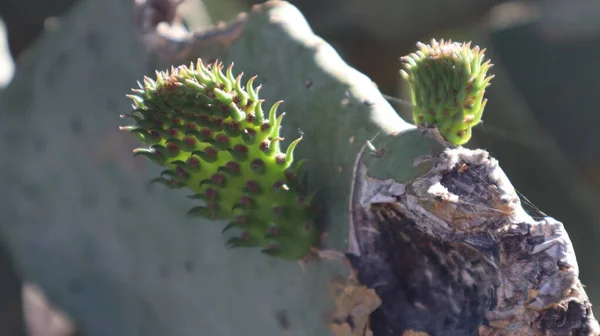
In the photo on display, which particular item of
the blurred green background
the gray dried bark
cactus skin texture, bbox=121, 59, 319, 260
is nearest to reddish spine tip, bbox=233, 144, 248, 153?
cactus skin texture, bbox=121, 59, 319, 260

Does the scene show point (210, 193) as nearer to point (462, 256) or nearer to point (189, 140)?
point (189, 140)

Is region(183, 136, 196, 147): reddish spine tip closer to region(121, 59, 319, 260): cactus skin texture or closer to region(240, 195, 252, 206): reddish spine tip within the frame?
region(121, 59, 319, 260): cactus skin texture

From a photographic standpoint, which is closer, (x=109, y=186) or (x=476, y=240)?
(x=476, y=240)

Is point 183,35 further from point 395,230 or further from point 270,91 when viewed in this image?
point 395,230

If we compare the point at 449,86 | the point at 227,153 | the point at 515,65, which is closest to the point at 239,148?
the point at 227,153

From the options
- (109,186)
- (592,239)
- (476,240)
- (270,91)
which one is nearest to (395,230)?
(476,240)

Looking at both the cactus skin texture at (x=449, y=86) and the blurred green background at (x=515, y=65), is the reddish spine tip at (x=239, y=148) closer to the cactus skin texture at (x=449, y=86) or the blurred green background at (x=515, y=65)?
the cactus skin texture at (x=449, y=86)
